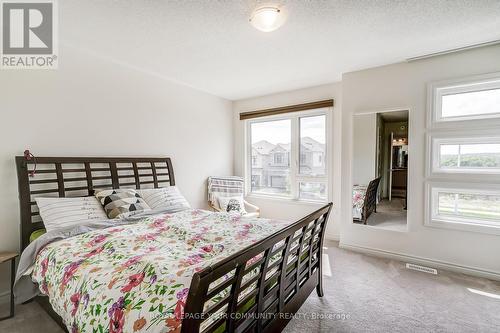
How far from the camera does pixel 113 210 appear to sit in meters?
2.36

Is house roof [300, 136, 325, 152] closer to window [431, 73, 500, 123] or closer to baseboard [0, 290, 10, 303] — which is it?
window [431, 73, 500, 123]

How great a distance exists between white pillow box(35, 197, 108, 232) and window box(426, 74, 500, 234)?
143 inches

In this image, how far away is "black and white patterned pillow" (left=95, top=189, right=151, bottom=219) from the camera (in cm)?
235

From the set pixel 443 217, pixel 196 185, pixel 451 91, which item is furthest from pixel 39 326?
pixel 451 91

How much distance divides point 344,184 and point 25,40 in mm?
3881

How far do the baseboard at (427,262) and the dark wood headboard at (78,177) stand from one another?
274cm

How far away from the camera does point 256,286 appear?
1324 millimetres

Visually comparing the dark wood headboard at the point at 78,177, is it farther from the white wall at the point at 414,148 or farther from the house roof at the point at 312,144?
the white wall at the point at 414,148

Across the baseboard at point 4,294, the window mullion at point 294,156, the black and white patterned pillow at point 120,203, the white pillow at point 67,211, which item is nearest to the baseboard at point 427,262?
the window mullion at point 294,156

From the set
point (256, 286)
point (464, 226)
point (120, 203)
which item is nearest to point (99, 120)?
point (120, 203)

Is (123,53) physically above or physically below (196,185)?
above

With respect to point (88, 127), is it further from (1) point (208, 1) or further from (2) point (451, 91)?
Answer: (2) point (451, 91)

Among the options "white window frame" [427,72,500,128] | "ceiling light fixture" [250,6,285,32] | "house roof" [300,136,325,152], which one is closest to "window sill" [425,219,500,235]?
"white window frame" [427,72,500,128]

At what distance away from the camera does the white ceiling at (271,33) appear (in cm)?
185
